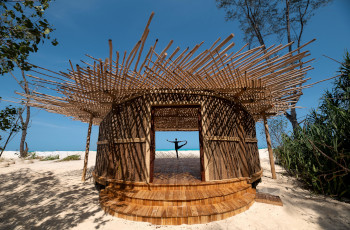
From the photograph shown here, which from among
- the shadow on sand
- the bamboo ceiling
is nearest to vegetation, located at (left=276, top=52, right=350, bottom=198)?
the bamboo ceiling

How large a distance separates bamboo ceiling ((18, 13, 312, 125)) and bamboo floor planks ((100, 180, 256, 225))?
2482 mm

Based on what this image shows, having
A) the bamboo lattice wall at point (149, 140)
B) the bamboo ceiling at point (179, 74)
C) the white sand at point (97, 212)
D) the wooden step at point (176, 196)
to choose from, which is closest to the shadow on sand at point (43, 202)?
the white sand at point (97, 212)

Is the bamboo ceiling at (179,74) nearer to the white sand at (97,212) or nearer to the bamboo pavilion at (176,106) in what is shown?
the bamboo pavilion at (176,106)

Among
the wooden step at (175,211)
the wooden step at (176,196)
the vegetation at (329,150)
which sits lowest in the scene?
the wooden step at (175,211)

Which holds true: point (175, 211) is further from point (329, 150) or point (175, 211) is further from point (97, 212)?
point (329, 150)

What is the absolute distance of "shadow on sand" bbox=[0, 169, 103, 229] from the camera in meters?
3.31

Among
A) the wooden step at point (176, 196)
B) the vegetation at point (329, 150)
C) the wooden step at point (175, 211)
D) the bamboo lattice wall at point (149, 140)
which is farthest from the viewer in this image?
the vegetation at point (329, 150)

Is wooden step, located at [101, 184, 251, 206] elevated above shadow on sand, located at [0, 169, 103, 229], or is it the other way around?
wooden step, located at [101, 184, 251, 206]

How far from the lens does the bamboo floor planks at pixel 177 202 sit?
3.15m

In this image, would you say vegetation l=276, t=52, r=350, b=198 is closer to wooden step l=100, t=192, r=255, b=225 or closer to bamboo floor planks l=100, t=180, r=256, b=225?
bamboo floor planks l=100, t=180, r=256, b=225

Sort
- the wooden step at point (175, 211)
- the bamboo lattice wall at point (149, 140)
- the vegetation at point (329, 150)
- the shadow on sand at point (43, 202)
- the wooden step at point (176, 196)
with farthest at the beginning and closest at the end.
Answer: the vegetation at point (329, 150), the bamboo lattice wall at point (149, 140), the wooden step at point (176, 196), the shadow on sand at point (43, 202), the wooden step at point (175, 211)

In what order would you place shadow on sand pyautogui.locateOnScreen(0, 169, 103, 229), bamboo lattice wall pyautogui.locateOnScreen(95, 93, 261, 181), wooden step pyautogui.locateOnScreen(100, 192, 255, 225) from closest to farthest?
wooden step pyautogui.locateOnScreen(100, 192, 255, 225) < shadow on sand pyautogui.locateOnScreen(0, 169, 103, 229) < bamboo lattice wall pyautogui.locateOnScreen(95, 93, 261, 181)

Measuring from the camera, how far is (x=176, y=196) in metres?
3.62

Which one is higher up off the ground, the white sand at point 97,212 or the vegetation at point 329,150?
the vegetation at point 329,150
